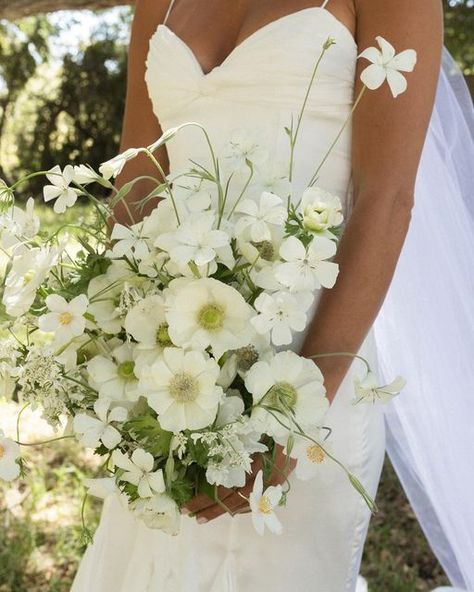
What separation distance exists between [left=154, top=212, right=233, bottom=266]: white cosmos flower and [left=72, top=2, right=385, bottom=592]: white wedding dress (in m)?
0.53

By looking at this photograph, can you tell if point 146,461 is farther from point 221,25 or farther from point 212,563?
point 221,25

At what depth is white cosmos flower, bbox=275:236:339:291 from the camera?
1289 mm

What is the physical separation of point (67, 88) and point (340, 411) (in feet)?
44.4

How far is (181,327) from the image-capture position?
51.9 inches

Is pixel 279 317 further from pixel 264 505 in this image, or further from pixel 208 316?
pixel 264 505

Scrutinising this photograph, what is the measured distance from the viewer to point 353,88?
1.86m

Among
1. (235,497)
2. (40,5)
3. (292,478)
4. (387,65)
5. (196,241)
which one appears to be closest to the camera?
(196,241)

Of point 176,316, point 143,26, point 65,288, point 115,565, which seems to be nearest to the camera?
point 176,316

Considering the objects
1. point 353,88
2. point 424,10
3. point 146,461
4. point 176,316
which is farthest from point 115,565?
point 424,10

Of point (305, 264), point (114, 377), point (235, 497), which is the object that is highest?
point (305, 264)

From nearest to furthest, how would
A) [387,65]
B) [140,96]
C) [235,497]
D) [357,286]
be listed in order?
[387,65] → [235,497] → [357,286] → [140,96]

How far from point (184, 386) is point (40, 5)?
3.48 metres

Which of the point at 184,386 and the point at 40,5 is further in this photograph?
the point at 40,5

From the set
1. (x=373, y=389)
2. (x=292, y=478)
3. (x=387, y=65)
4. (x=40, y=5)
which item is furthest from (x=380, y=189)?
(x=40, y=5)
